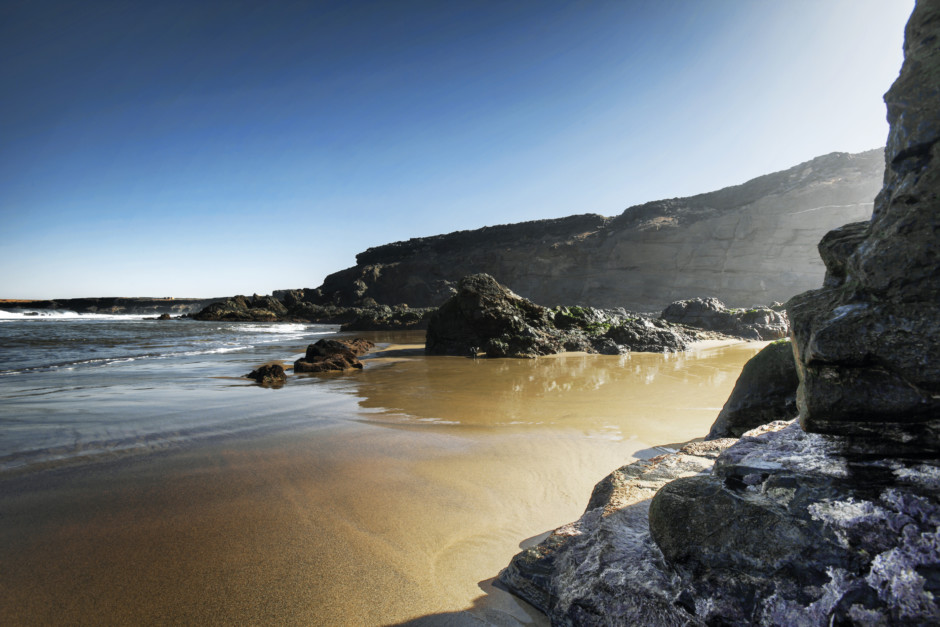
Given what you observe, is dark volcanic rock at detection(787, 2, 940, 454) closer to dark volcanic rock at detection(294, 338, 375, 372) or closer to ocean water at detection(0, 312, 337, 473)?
ocean water at detection(0, 312, 337, 473)

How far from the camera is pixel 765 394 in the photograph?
3.05 metres

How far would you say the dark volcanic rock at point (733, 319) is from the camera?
14.6 meters

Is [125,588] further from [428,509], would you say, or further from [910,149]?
[910,149]

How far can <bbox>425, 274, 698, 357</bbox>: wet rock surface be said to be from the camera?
10484 millimetres

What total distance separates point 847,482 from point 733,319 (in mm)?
16442

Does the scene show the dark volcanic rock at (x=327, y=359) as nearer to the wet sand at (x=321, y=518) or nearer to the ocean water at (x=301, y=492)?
the ocean water at (x=301, y=492)

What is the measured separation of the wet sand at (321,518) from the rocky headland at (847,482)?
0.64m

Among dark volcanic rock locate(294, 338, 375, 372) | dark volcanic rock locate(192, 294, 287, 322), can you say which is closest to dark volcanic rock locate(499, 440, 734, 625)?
dark volcanic rock locate(294, 338, 375, 372)

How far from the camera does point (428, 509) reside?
99.6 inches

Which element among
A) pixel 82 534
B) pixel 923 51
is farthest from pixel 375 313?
pixel 923 51

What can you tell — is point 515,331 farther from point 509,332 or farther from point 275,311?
point 275,311

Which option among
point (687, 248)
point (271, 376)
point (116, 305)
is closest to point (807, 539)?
point (271, 376)

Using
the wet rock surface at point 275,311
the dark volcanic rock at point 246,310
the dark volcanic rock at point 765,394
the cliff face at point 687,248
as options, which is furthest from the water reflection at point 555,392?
the dark volcanic rock at point 246,310

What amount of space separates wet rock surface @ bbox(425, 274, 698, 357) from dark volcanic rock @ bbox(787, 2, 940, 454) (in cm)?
878
